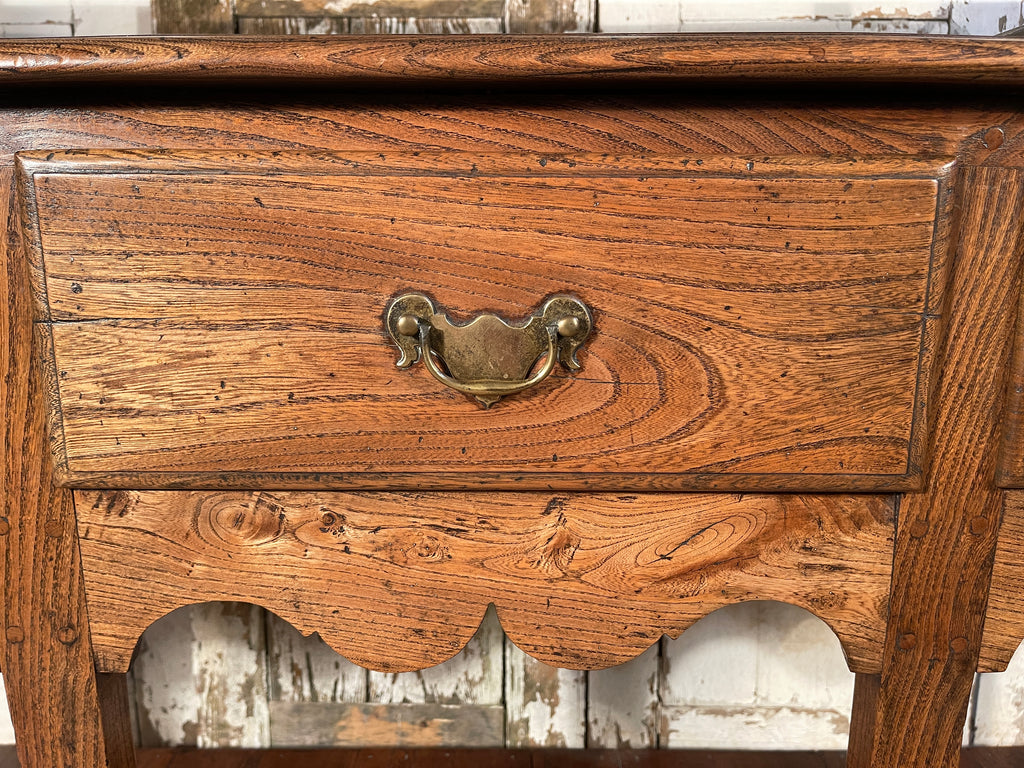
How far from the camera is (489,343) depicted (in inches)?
17.8

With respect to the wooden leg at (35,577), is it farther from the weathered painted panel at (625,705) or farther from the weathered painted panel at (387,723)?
the weathered painted panel at (625,705)

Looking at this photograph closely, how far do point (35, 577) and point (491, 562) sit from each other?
320mm

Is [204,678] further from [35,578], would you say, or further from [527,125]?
[527,125]

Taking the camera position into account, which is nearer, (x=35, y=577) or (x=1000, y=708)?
(x=35, y=577)

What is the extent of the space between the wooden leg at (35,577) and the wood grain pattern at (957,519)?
58 centimetres

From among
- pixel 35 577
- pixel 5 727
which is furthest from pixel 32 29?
pixel 5 727

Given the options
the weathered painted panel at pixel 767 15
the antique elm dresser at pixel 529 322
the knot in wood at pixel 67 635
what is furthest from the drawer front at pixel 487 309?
the weathered painted panel at pixel 767 15

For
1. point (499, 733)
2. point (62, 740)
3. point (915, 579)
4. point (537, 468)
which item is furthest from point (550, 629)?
point (499, 733)

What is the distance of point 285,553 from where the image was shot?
0.50m

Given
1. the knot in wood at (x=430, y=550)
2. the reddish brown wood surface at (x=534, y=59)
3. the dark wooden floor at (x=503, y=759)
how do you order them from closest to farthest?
the reddish brown wood surface at (x=534, y=59), the knot in wood at (x=430, y=550), the dark wooden floor at (x=503, y=759)

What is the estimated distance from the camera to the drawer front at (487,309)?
0.44m

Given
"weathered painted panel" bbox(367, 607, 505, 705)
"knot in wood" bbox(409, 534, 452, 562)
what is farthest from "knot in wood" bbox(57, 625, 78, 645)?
"weathered painted panel" bbox(367, 607, 505, 705)

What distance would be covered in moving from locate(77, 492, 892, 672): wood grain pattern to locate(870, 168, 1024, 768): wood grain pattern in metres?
0.02

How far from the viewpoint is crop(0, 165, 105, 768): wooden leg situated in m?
0.47
